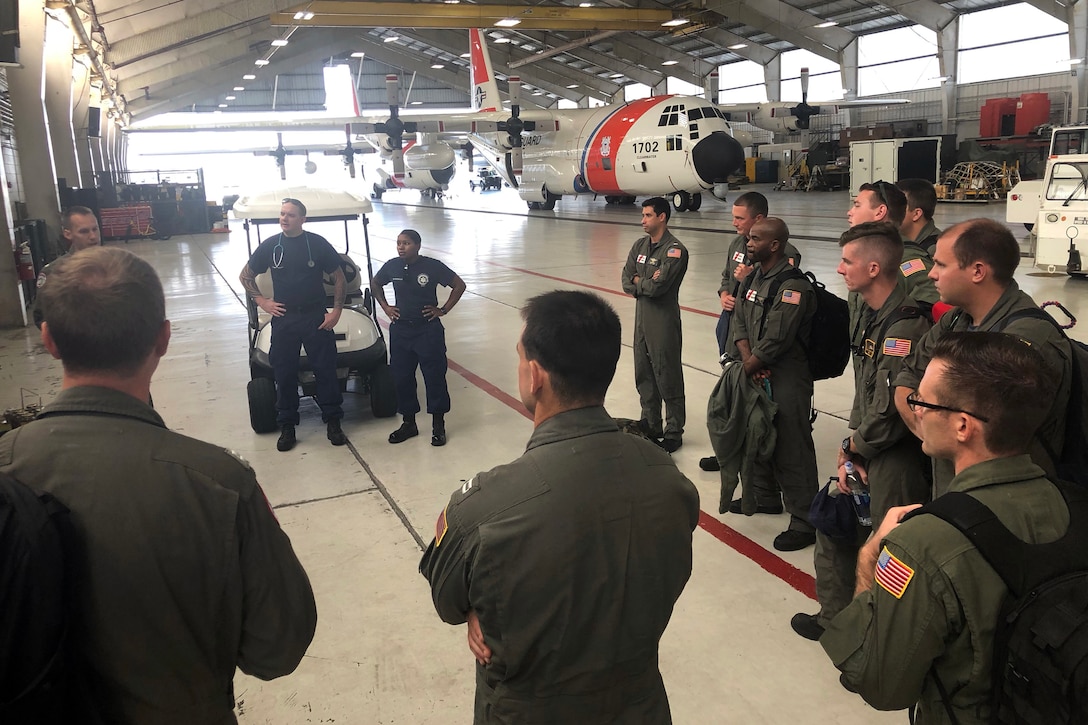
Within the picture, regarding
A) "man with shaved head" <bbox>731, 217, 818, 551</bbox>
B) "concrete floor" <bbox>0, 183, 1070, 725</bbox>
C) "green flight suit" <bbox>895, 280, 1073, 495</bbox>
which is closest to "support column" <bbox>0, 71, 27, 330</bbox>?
"concrete floor" <bbox>0, 183, 1070, 725</bbox>

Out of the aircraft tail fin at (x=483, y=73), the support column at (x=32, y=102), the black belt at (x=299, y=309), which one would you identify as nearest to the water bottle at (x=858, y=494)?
the black belt at (x=299, y=309)

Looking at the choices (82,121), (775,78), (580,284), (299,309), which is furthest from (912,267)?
(775,78)

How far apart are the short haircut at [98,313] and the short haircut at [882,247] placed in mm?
2597

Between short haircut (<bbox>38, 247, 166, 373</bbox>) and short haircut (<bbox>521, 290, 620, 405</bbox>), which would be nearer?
short haircut (<bbox>38, 247, 166, 373</bbox>)

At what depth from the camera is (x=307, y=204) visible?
6.58 meters

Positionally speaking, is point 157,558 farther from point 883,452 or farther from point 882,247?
point 882,247

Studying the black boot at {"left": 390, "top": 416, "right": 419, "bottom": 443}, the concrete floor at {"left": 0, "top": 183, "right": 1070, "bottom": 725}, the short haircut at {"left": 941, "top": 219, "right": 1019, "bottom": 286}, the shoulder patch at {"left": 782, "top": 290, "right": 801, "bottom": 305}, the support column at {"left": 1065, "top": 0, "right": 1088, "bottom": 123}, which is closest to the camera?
the short haircut at {"left": 941, "top": 219, "right": 1019, "bottom": 286}

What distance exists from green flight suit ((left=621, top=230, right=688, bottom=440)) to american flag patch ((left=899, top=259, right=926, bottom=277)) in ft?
5.94

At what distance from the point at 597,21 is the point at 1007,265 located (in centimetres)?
3076

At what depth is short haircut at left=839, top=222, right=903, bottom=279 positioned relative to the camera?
10.5 feet

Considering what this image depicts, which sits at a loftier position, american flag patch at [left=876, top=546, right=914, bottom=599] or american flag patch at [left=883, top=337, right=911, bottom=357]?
american flag patch at [left=883, top=337, right=911, bottom=357]

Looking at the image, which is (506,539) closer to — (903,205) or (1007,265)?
(1007,265)

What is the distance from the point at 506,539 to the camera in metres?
1.61

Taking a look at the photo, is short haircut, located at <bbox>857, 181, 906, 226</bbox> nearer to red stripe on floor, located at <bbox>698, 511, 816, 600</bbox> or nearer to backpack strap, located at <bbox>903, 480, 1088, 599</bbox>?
red stripe on floor, located at <bbox>698, 511, 816, 600</bbox>
